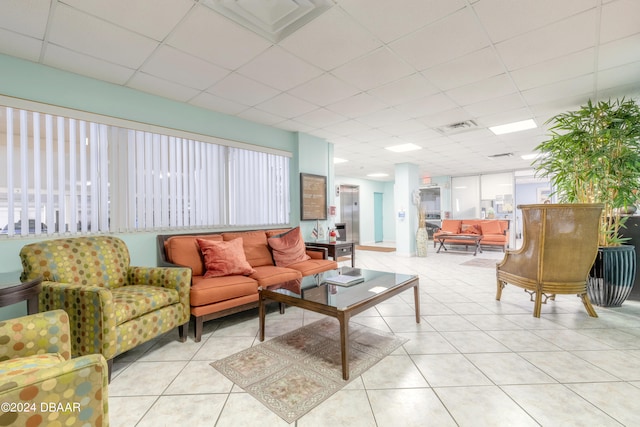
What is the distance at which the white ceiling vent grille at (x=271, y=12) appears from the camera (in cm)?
202

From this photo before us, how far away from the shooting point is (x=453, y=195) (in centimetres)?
1098

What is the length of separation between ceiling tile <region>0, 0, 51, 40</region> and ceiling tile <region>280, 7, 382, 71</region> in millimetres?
1774

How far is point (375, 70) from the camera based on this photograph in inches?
117

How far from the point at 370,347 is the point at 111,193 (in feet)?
10.7

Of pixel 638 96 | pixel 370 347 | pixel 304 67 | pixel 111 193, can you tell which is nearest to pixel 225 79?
pixel 304 67

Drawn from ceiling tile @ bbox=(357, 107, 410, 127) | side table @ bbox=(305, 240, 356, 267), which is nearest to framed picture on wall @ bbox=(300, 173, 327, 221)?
side table @ bbox=(305, 240, 356, 267)

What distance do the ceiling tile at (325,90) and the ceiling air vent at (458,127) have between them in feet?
7.47

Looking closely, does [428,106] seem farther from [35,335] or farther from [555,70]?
[35,335]

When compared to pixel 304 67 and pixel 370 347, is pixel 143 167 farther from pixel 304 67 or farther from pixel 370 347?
pixel 370 347

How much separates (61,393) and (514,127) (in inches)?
249

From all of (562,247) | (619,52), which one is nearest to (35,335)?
(562,247)

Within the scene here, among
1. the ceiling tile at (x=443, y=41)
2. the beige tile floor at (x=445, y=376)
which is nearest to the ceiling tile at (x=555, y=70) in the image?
the ceiling tile at (x=443, y=41)

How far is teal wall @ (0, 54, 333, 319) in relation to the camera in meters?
2.61

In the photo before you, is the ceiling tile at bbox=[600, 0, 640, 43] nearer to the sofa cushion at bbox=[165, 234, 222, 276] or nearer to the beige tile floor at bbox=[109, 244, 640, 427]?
the beige tile floor at bbox=[109, 244, 640, 427]
